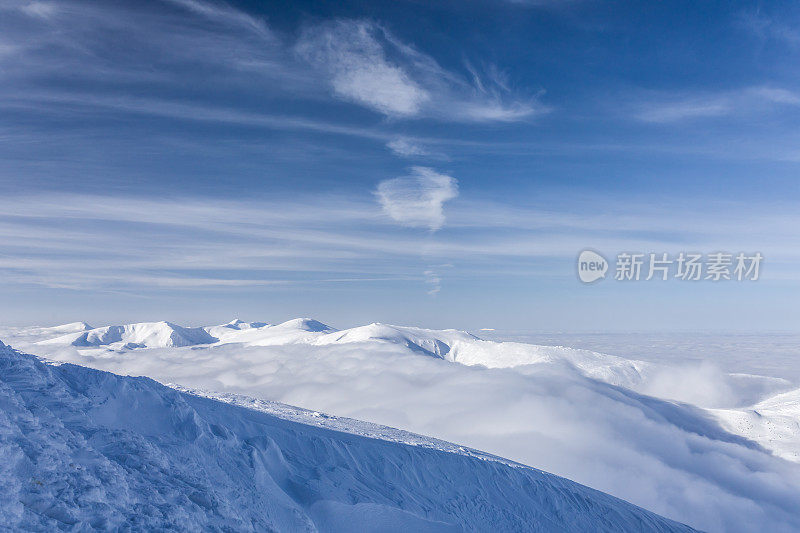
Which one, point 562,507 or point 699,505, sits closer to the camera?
point 562,507

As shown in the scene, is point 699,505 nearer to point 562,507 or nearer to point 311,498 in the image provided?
point 562,507

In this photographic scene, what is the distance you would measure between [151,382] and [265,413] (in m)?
11.2

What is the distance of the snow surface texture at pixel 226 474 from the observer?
14.4m

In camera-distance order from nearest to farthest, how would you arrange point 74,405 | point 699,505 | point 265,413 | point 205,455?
point 74,405 → point 205,455 → point 265,413 → point 699,505

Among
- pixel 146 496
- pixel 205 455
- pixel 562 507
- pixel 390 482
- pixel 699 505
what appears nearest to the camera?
pixel 146 496

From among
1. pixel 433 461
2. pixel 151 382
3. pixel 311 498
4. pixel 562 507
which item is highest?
pixel 151 382

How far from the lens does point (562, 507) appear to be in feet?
116

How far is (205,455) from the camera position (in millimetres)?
23125

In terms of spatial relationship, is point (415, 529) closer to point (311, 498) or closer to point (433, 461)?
point (311, 498)

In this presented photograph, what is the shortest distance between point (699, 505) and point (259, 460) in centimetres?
24421

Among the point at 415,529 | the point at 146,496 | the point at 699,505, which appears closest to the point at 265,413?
the point at 415,529

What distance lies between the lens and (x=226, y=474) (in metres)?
22.1

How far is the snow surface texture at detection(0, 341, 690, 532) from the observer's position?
47.1 ft

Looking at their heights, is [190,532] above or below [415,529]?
above
